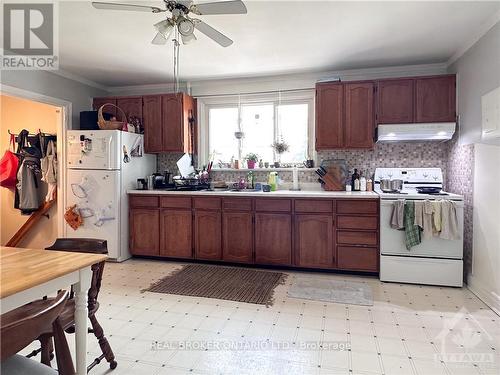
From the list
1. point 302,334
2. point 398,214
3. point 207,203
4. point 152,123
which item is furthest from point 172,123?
point 302,334

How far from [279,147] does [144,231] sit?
6.96 feet

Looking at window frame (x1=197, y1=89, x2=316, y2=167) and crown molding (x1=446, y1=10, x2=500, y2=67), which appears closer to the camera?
crown molding (x1=446, y1=10, x2=500, y2=67)

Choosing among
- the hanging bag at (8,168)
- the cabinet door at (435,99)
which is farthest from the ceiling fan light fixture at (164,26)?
the hanging bag at (8,168)

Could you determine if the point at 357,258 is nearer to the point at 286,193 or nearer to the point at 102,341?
the point at 286,193

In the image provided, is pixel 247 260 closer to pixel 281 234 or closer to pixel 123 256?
pixel 281 234

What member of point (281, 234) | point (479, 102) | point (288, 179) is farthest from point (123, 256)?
point (479, 102)

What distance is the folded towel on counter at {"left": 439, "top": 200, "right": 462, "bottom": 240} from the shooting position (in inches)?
121

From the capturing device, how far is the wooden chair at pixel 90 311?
166 cm

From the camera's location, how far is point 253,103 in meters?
4.48

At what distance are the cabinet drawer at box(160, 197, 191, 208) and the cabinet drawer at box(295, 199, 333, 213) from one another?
1.37 m

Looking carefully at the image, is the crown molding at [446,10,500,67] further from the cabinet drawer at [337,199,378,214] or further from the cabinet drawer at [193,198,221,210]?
the cabinet drawer at [193,198,221,210]

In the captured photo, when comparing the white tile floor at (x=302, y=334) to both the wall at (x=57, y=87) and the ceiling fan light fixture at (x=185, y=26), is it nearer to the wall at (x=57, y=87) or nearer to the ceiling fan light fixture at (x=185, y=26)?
the ceiling fan light fixture at (x=185, y=26)

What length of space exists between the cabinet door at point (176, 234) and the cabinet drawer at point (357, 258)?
6.02ft

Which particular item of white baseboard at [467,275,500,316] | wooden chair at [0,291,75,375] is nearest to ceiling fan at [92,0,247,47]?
wooden chair at [0,291,75,375]
